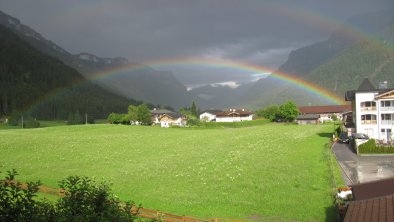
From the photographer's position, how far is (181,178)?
3384 cm

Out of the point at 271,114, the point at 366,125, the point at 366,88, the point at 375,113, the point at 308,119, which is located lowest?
the point at 366,125

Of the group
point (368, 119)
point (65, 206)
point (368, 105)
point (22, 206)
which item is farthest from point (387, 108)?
point (22, 206)

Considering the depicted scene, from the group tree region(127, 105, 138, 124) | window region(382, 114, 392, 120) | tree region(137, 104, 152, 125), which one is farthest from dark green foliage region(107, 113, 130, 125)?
window region(382, 114, 392, 120)

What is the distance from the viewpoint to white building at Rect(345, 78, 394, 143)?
6216 cm

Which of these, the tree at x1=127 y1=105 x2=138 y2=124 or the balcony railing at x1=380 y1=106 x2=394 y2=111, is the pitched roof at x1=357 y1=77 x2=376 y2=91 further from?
the tree at x1=127 y1=105 x2=138 y2=124

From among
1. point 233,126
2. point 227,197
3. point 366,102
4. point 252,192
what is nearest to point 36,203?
point 227,197

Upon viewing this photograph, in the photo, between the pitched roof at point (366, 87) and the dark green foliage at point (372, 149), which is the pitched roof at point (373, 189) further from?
the pitched roof at point (366, 87)

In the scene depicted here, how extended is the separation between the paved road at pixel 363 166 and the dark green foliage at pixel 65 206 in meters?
26.2

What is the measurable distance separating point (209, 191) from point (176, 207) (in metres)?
4.60

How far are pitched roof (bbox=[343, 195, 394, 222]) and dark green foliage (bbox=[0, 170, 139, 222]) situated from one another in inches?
334

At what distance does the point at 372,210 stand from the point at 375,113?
55532 mm

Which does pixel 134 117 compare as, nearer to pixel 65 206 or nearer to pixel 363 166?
pixel 363 166

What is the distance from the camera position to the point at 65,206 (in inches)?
359

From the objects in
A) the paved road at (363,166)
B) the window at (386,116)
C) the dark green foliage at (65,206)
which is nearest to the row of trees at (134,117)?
the window at (386,116)
